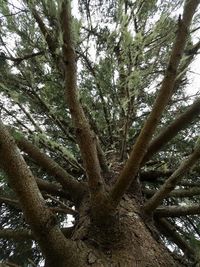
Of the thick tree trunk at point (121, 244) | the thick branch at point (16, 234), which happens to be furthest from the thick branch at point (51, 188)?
the thick tree trunk at point (121, 244)

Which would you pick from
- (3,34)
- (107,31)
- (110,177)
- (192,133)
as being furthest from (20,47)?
(192,133)

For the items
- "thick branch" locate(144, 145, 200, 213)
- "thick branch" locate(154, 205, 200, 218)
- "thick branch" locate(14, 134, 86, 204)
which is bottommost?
"thick branch" locate(14, 134, 86, 204)

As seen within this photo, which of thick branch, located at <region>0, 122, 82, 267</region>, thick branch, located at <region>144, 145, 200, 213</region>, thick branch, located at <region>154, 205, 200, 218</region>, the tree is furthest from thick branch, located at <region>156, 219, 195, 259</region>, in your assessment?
thick branch, located at <region>0, 122, 82, 267</region>

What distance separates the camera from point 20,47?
2803mm

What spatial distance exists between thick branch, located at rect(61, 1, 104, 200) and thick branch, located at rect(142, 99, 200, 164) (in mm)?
497

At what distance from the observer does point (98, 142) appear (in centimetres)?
241

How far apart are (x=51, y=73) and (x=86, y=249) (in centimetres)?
159

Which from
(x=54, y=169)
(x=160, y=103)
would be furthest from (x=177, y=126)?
(x=54, y=169)

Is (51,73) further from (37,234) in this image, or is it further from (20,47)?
(37,234)

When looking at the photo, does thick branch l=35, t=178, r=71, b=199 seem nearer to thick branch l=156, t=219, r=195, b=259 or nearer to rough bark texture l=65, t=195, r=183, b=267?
rough bark texture l=65, t=195, r=183, b=267

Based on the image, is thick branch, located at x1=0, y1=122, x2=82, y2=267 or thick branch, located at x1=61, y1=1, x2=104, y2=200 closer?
thick branch, located at x1=0, y1=122, x2=82, y2=267

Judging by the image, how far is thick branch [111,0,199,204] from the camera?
1.53 m

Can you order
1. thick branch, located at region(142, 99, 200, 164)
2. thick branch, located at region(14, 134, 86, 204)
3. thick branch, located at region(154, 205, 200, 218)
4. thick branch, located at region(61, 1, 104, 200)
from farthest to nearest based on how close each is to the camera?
1. thick branch, located at region(154, 205, 200, 218)
2. thick branch, located at region(14, 134, 86, 204)
3. thick branch, located at region(142, 99, 200, 164)
4. thick branch, located at region(61, 1, 104, 200)

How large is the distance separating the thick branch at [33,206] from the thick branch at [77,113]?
344mm
